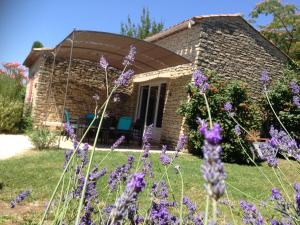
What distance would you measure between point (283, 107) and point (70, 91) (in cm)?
818

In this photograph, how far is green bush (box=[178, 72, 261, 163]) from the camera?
36.8 ft

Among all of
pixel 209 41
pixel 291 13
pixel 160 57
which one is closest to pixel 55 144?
pixel 160 57

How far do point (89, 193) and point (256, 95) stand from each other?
12.0 metres

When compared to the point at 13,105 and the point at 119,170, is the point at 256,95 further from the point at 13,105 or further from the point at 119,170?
the point at 119,170

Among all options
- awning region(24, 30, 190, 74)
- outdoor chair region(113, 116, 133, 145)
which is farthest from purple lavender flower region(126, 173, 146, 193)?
outdoor chair region(113, 116, 133, 145)

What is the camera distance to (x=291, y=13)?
21.1 metres

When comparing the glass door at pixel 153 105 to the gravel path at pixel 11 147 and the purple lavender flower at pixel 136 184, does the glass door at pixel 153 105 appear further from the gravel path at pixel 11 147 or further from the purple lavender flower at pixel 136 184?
the purple lavender flower at pixel 136 184

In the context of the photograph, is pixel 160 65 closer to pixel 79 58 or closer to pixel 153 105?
pixel 153 105

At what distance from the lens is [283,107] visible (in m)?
13.0

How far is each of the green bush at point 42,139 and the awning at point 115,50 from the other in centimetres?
256

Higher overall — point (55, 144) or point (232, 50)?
point (232, 50)

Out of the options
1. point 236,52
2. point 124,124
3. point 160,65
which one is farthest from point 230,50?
point 124,124

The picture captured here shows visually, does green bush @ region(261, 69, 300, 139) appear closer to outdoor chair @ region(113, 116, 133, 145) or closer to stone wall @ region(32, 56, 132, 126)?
outdoor chair @ region(113, 116, 133, 145)

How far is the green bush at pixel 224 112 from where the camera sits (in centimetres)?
1120
